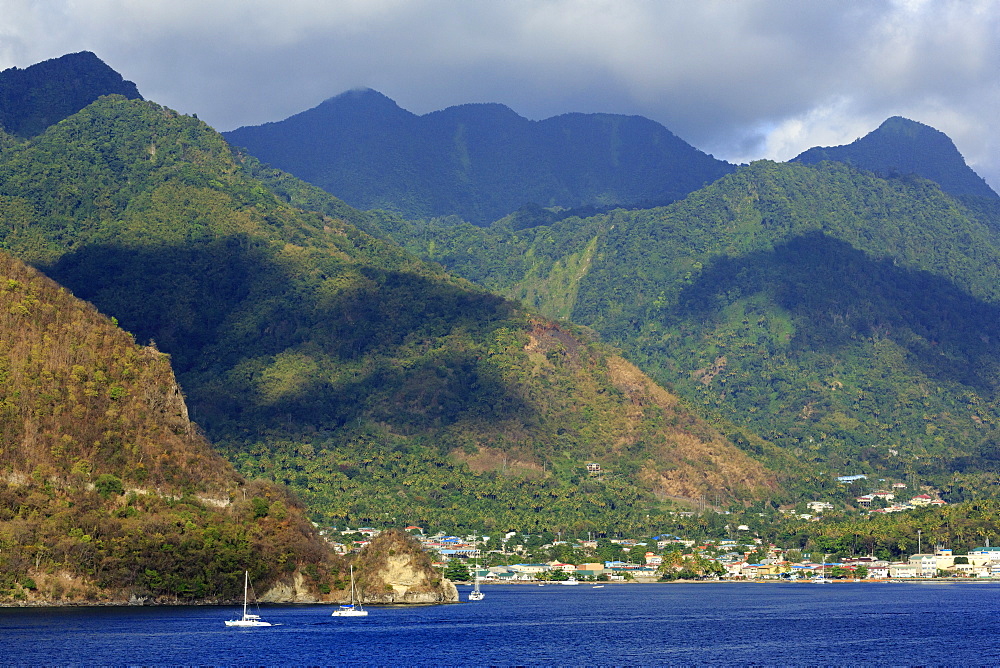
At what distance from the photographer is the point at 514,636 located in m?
129

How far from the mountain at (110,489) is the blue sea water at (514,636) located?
425cm

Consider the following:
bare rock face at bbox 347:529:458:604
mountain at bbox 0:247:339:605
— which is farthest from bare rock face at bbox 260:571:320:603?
bare rock face at bbox 347:529:458:604

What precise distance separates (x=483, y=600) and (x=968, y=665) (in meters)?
86.7

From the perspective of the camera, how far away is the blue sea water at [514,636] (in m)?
108

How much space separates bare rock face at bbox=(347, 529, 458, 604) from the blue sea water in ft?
13.7

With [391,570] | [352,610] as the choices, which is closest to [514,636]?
[352,610]

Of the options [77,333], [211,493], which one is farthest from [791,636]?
[77,333]

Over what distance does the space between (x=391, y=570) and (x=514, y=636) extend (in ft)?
119

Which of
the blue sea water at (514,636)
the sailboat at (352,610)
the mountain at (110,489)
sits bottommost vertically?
the blue sea water at (514,636)

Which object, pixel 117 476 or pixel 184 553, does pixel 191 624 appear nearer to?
pixel 184 553

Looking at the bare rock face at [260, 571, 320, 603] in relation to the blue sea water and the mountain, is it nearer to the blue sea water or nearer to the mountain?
the mountain

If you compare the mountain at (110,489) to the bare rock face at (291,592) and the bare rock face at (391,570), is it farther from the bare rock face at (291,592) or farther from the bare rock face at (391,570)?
the bare rock face at (391,570)

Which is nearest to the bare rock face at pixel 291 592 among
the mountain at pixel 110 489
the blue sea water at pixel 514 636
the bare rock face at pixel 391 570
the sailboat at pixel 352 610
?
the mountain at pixel 110 489

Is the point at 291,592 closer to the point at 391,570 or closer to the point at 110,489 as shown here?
the point at 391,570
